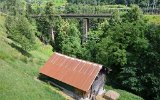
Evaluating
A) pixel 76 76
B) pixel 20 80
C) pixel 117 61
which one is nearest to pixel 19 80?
pixel 20 80

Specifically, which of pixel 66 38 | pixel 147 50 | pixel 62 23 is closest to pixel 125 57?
pixel 147 50

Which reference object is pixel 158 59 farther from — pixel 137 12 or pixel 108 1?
pixel 108 1

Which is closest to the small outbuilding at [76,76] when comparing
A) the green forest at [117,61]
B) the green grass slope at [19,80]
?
the green forest at [117,61]

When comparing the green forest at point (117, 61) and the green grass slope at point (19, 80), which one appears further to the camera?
the green forest at point (117, 61)

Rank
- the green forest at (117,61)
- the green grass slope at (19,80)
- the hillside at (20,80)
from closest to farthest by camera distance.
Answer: the green grass slope at (19,80), the hillside at (20,80), the green forest at (117,61)

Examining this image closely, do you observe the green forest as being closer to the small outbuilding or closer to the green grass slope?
the green grass slope

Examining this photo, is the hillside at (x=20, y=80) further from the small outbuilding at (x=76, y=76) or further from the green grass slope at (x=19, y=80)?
the small outbuilding at (x=76, y=76)

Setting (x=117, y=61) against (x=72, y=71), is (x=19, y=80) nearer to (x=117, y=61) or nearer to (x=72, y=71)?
(x=72, y=71)

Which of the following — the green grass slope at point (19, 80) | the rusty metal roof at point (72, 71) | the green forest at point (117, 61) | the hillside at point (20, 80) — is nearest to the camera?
the green grass slope at point (19, 80)
